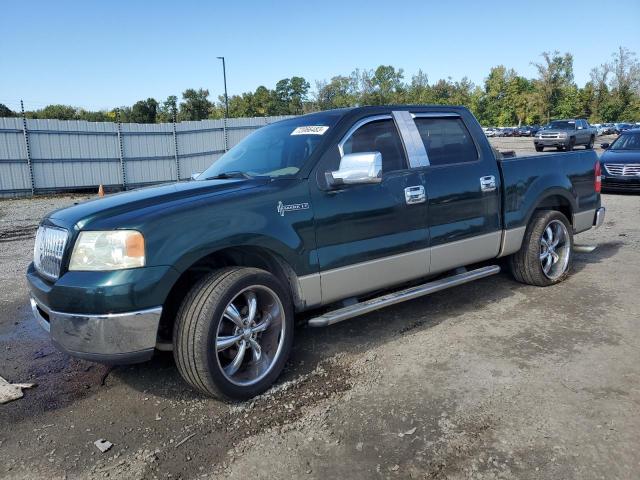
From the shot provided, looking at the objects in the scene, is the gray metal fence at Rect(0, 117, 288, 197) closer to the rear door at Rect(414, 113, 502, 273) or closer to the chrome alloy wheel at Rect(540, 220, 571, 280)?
the chrome alloy wheel at Rect(540, 220, 571, 280)

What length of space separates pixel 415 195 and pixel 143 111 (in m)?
64.7

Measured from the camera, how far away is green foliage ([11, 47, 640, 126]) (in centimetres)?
6525

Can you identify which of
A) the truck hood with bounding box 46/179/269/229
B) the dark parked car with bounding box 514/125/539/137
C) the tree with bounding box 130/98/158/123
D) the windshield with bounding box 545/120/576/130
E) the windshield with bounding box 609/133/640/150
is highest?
the tree with bounding box 130/98/158/123

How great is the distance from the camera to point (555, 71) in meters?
64.7

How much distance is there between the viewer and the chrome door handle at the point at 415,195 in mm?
3975

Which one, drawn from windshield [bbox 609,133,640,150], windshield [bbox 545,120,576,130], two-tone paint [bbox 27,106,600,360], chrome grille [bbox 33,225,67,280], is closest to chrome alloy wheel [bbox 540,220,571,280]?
two-tone paint [bbox 27,106,600,360]

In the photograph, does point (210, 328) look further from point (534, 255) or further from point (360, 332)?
point (534, 255)

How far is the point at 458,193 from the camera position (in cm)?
→ 435

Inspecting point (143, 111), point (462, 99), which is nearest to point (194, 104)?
point (143, 111)

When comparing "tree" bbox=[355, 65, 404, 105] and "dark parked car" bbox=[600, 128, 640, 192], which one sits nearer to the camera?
"dark parked car" bbox=[600, 128, 640, 192]

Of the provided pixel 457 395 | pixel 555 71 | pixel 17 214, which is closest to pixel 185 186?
pixel 457 395

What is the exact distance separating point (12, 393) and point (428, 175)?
3407 millimetres

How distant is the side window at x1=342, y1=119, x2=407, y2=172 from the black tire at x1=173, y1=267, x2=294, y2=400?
1.34 m

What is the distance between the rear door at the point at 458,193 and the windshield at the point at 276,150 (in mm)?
971
